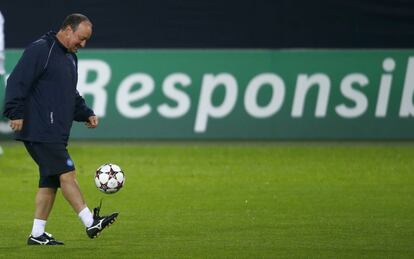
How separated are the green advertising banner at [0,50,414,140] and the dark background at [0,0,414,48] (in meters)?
0.83

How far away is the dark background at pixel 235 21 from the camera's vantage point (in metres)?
21.6

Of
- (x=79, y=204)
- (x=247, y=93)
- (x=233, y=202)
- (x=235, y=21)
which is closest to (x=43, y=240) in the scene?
(x=79, y=204)

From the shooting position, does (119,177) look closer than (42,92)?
No

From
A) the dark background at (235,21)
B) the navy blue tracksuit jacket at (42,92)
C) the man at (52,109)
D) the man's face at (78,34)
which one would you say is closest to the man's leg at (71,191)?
the man at (52,109)

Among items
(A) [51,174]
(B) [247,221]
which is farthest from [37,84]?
(B) [247,221]

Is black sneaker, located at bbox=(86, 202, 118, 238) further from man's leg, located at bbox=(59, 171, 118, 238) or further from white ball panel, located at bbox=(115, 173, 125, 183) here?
white ball panel, located at bbox=(115, 173, 125, 183)

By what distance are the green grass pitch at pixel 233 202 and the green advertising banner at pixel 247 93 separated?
1.06 feet

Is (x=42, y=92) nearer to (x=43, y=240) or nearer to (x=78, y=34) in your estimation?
(x=78, y=34)

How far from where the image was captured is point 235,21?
71.2ft

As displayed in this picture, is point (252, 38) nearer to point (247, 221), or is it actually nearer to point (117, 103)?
point (117, 103)

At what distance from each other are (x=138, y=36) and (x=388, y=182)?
7.35m

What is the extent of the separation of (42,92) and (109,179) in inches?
47.5

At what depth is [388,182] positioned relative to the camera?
16.0 metres

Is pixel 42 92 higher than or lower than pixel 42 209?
higher
